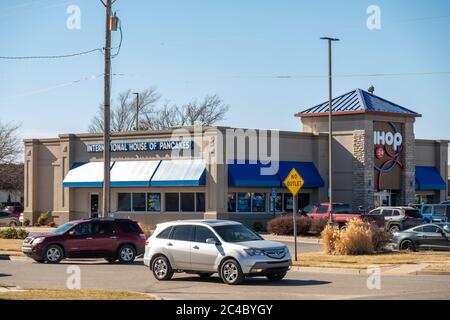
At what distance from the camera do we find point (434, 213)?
4341 centimetres

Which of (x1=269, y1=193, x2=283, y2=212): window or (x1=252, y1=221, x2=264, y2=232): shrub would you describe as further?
(x1=269, y1=193, x2=283, y2=212): window

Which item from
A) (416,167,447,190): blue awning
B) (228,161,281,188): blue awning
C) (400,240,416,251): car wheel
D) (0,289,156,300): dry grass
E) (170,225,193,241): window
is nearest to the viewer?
(0,289,156,300): dry grass

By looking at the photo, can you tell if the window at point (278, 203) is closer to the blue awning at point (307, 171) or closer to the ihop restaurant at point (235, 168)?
the ihop restaurant at point (235, 168)

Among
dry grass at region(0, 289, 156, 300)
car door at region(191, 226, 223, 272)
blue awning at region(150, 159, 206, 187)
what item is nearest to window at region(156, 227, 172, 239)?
car door at region(191, 226, 223, 272)

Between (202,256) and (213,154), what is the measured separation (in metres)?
25.8

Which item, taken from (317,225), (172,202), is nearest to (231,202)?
(172,202)

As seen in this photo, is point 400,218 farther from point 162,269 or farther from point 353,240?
point 162,269

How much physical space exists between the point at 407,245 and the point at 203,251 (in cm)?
1318

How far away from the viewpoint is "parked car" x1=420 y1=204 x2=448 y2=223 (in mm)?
43000

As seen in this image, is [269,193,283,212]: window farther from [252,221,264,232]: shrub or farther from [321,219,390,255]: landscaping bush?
[321,219,390,255]: landscaping bush

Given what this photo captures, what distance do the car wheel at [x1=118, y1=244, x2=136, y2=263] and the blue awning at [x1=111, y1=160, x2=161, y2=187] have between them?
20.4m

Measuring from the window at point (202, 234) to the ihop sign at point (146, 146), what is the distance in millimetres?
26707

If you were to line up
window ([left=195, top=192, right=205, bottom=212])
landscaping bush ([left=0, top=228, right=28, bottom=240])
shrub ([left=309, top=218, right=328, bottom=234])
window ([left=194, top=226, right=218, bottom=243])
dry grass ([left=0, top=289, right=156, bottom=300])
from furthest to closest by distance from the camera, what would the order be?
window ([left=195, top=192, right=205, bottom=212])
shrub ([left=309, top=218, right=328, bottom=234])
landscaping bush ([left=0, top=228, right=28, bottom=240])
window ([left=194, top=226, right=218, bottom=243])
dry grass ([left=0, top=289, right=156, bottom=300])
